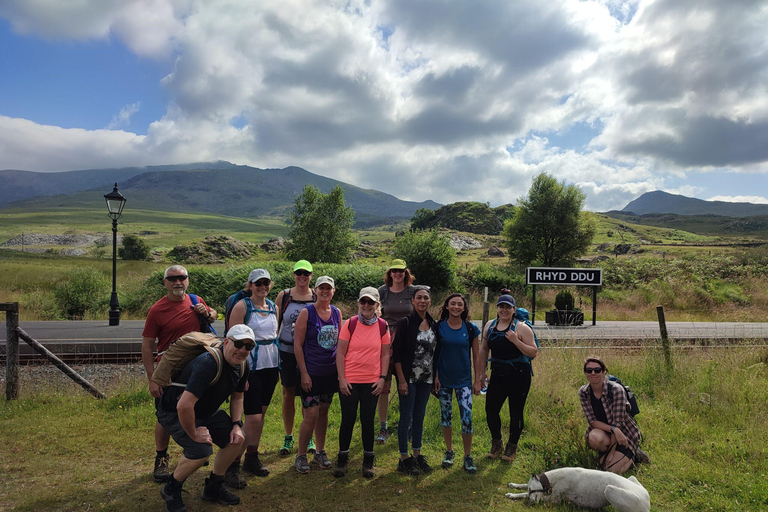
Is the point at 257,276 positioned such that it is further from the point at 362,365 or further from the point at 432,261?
the point at 432,261

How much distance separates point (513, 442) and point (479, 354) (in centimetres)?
118

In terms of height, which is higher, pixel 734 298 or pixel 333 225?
pixel 333 225

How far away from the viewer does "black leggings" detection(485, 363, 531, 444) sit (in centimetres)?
544

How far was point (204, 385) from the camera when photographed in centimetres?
378

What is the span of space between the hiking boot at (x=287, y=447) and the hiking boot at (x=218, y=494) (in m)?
1.23

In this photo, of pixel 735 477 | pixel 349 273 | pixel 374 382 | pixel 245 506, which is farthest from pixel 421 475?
pixel 349 273

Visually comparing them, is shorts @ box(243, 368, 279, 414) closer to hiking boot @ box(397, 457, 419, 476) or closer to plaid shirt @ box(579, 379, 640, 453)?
hiking boot @ box(397, 457, 419, 476)

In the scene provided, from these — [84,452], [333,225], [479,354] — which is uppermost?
[333,225]

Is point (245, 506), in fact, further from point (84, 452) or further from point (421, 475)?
point (84, 452)

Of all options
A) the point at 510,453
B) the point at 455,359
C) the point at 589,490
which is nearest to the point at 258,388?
the point at 455,359

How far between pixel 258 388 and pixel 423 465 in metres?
2.11

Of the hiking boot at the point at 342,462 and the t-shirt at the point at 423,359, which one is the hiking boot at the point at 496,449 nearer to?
the t-shirt at the point at 423,359

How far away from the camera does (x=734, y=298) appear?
23.0 metres

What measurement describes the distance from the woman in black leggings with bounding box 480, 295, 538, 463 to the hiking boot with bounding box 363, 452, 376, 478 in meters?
1.59
